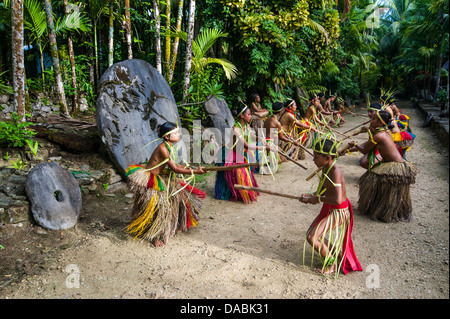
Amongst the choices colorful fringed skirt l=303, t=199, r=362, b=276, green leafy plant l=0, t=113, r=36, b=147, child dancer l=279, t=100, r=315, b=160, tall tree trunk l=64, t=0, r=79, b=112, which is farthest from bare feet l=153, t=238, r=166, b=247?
tall tree trunk l=64, t=0, r=79, b=112

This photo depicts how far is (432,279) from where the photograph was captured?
2.71 m

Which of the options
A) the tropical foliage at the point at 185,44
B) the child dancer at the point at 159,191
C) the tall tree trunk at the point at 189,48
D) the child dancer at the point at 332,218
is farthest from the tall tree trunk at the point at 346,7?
the child dancer at the point at 159,191

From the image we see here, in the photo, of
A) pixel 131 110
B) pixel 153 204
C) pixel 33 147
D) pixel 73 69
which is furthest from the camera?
pixel 73 69

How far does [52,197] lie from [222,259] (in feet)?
6.36

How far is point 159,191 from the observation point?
329 cm

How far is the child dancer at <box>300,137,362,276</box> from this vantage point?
8.90 ft

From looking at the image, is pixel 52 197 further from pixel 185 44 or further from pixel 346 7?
pixel 346 7

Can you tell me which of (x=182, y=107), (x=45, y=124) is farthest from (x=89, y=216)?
(x=182, y=107)

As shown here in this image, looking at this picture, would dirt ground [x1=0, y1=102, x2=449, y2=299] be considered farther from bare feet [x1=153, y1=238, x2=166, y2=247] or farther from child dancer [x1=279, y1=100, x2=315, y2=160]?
child dancer [x1=279, y1=100, x2=315, y2=160]

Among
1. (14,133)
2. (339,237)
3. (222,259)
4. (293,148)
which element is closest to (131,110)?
(14,133)

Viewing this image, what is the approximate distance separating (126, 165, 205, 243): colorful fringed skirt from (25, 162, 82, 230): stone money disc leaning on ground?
72cm

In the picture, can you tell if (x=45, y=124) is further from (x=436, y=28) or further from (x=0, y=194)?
(x=436, y=28)

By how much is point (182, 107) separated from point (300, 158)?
114 inches

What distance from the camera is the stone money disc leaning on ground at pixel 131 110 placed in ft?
14.6
